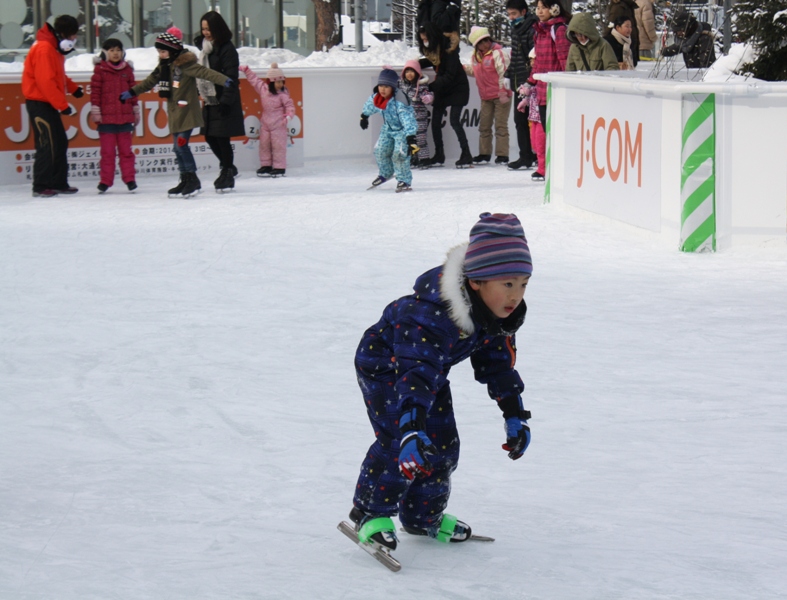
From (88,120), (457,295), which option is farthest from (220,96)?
(457,295)

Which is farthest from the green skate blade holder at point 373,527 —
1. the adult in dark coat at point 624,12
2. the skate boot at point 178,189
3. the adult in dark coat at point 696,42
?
the adult in dark coat at point 696,42

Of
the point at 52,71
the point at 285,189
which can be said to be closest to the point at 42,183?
the point at 52,71

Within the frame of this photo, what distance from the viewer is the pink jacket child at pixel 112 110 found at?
998cm

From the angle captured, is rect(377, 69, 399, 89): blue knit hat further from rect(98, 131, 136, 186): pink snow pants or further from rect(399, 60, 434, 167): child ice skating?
rect(98, 131, 136, 186): pink snow pants

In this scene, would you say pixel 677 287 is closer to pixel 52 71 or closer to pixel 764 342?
pixel 764 342

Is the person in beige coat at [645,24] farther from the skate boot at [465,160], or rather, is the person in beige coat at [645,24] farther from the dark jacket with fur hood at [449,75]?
the skate boot at [465,160]

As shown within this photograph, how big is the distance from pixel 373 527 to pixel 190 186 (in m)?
7.40

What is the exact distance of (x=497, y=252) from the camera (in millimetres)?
2475

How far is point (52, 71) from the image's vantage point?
31.5 feet

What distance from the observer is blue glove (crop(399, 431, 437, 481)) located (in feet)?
7.86

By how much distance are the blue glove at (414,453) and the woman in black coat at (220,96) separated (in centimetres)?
750

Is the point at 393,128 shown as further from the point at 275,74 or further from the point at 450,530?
the point at 450,530

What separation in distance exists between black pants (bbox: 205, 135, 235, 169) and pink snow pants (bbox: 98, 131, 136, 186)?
79cm

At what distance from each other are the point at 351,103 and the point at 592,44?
11.9 ft
